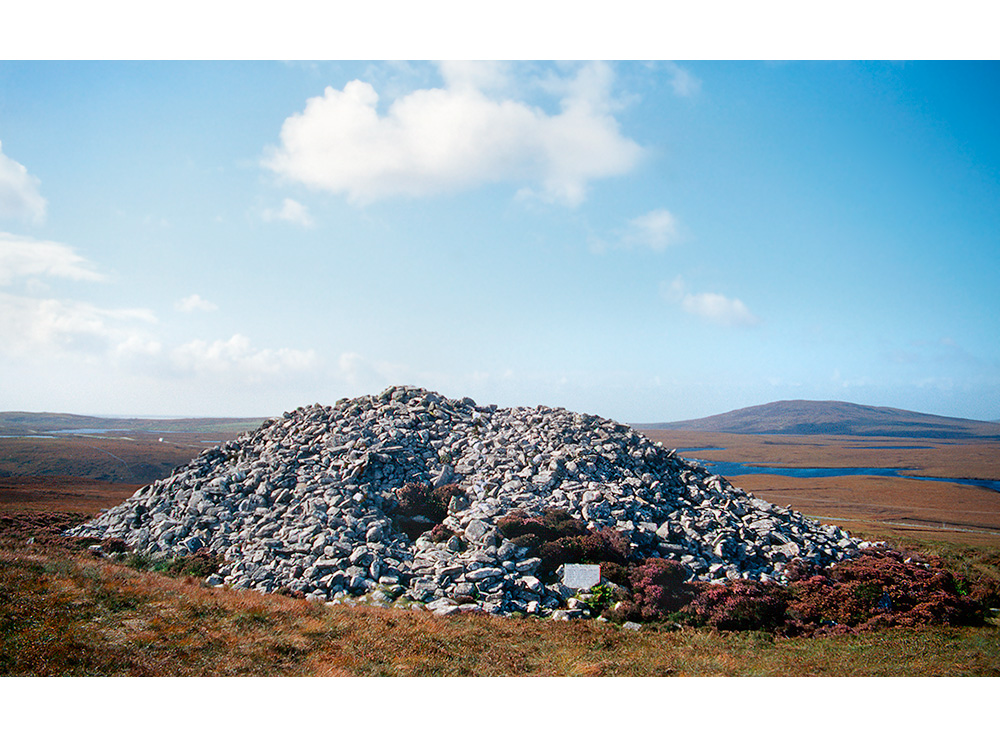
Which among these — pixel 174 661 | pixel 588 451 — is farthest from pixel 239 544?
pixel 588 451

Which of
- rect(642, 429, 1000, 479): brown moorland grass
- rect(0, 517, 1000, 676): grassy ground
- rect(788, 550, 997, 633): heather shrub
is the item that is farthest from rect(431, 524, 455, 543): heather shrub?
rect(642, 429, 1000, 479): brown moorland grass

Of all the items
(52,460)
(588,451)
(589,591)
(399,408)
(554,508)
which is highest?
(399,408)

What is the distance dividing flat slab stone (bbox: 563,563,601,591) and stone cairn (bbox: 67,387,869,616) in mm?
317

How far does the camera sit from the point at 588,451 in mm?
22531

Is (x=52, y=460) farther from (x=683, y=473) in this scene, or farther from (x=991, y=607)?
(x=991, y=607)

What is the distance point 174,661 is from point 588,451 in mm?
16705

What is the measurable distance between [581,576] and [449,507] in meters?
6.08

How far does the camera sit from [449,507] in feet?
63.5

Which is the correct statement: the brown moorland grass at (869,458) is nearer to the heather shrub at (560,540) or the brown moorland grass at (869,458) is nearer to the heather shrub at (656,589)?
the heather shrub at (560,540)

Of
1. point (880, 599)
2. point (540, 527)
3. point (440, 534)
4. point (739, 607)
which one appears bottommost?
point (880, 599)

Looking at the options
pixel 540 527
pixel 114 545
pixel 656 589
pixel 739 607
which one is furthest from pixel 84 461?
pixel 739 607

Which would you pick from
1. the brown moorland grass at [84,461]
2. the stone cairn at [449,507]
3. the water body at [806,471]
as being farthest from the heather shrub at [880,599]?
the water body at [806,471]

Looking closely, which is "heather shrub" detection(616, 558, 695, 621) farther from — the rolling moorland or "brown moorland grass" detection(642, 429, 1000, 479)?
"brown moorland grass" detection(642, 429, 1000, 479)

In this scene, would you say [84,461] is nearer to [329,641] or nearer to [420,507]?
[420,507]
